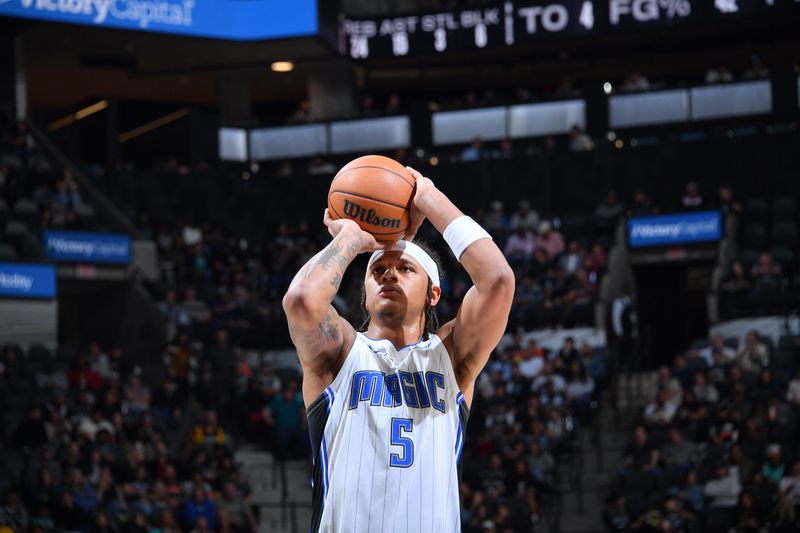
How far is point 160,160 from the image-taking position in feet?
95.4

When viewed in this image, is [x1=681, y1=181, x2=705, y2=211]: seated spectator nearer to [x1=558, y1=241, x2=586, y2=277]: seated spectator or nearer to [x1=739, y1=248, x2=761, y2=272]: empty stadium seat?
[x1=739, y1=248, x2=761, y2=272]: empty stadium seat

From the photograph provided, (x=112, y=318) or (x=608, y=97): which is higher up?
(x=608, y=97)

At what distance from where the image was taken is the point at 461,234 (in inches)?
180

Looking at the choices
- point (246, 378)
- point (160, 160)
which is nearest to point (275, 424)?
point (246, 378)

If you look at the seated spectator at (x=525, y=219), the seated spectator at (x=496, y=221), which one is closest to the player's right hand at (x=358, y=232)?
the seated spectator at (x=496, y=221)

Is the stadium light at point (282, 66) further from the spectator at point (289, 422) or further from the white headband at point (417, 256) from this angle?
the white headband at point (417, 256)

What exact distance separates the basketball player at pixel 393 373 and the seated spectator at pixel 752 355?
12.7 metres

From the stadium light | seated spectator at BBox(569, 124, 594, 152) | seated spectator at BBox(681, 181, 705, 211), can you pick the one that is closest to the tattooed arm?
seated spectator at BBox(681, 181, 705, 211)

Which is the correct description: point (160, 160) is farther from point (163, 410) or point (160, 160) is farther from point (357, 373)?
point (357, 373)

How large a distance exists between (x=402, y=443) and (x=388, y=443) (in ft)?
0.16

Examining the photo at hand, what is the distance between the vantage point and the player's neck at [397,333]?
4648mm

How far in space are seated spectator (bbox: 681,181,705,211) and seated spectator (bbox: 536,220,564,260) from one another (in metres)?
2.33

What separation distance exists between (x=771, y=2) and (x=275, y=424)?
1321 centimetres

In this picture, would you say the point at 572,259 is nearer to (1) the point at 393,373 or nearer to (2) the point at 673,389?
(2) the point at 673,389
